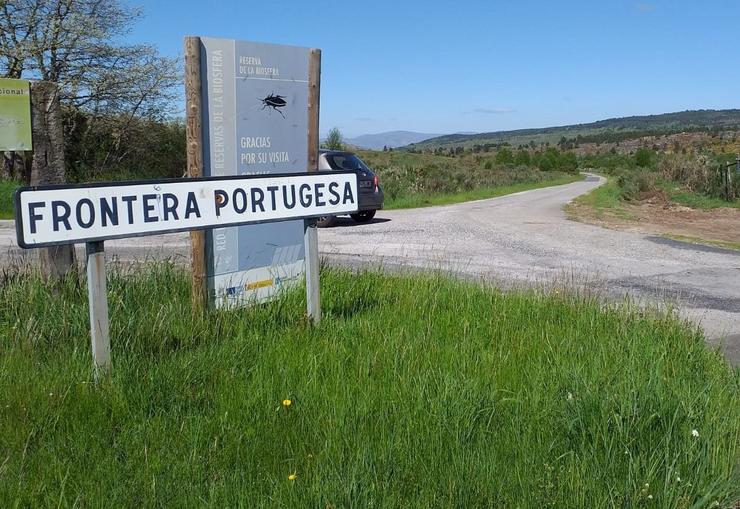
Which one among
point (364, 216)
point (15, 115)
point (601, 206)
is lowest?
point (601, 206)

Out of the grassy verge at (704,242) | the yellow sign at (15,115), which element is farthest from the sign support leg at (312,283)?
the grassy verge at (704,242)

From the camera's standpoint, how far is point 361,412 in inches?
146

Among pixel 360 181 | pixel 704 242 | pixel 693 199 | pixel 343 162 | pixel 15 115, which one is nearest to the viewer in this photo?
pixel 15 115

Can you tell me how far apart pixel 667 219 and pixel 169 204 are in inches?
612

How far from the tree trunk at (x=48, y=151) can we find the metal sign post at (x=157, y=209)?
1896 mm

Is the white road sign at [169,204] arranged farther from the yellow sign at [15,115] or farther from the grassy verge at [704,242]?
the grassy verge at [704,242]

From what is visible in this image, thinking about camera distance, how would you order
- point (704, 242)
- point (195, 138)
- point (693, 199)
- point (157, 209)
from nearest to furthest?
1. point (157, 209)
2. point (195, 138)
3. point (704, 242)
4. point (693, 199)

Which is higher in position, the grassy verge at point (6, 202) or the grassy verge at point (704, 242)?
the grassy verge at point (6, 202)

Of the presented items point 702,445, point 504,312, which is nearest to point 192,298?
point 504,312

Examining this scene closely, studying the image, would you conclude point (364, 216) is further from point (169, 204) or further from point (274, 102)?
point (169, 204)

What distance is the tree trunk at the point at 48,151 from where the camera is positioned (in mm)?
6113

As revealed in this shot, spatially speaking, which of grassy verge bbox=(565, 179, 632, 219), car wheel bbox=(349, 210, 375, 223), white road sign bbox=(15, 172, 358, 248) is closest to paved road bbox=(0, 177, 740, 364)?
car wheel bbox=(349, 210, 375, 223)

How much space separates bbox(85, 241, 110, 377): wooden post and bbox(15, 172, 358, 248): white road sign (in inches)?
3.9

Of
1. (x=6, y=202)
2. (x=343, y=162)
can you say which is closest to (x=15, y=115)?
(x=343, y=162)
